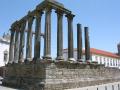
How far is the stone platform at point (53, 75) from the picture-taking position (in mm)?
16406

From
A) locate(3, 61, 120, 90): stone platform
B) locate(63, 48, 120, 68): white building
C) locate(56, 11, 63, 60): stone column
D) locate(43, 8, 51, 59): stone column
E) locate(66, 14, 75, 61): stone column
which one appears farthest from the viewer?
locate(63, 48, 120, 68): white building

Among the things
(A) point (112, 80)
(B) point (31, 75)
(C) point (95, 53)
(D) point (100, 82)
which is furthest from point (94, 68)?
(C) point (95, 53)

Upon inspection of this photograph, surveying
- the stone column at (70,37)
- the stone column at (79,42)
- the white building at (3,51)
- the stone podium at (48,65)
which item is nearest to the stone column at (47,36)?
the stone podium at (48,65)

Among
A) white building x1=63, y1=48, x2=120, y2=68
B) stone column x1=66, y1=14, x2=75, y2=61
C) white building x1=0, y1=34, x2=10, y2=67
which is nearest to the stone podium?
stone column x1=66, y1=14, x2=75, y2=61

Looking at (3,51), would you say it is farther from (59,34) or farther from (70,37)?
(59,34)

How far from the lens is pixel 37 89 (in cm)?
1598

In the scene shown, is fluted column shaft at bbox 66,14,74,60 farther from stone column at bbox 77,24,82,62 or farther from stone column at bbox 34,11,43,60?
stone column at bbox 34,11,43,60

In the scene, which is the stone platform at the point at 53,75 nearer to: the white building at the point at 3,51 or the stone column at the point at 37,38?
the stone column at the point at 37,38

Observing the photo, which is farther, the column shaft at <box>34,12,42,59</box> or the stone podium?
the column shaft at <box>34,12,42,59</box>

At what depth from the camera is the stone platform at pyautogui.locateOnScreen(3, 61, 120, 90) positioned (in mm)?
16406

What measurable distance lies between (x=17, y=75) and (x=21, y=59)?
1.84 metres

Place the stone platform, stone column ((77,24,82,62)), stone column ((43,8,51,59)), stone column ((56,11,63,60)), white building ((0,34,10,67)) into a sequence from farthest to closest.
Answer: white building ((0,34,10,67))
stone column ((77,24,82,62))
stone column ((56,11,63,60))
stone column ((43,8,51,59))
the stone platform

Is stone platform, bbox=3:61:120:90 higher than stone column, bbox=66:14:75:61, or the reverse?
stone column, bbox=66:14:75:61

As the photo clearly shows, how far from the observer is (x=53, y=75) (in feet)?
54.9
